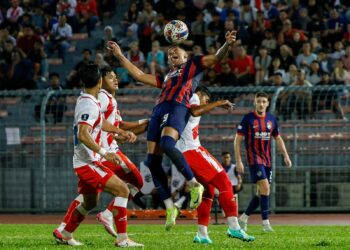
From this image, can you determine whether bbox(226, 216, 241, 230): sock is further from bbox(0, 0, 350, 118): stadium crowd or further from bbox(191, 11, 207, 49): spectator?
bbox(191, 11, 207, 49): spectator

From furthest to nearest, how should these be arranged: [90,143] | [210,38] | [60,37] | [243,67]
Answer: [60,37]
[210,38]
[243,67]
[90,143]

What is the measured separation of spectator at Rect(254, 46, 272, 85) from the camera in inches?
1017

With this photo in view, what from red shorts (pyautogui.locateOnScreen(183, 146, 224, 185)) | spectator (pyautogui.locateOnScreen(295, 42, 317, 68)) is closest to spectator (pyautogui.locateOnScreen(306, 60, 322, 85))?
spectator (pyautogui.locateOnScreen(295, 42, 317, 68))

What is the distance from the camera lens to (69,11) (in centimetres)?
3234

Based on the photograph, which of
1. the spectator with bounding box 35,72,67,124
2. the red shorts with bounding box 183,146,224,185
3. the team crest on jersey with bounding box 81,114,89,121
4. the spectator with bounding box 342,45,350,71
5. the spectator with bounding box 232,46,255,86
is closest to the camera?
the team crest on jersey with bounding box 81,114,89,121

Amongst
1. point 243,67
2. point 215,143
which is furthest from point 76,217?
point 243,67

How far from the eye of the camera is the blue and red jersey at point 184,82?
13609 millimetres

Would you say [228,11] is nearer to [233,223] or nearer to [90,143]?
[233,223]

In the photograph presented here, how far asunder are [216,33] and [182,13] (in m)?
1.46

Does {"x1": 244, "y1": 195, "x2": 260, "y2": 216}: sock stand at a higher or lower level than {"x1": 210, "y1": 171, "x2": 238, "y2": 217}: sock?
lower

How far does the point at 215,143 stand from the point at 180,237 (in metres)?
8.26

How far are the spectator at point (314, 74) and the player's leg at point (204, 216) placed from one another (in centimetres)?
1071

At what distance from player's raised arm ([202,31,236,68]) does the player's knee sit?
1.07m

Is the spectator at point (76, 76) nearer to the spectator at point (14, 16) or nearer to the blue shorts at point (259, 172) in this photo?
the spectator at point (14, 16)
